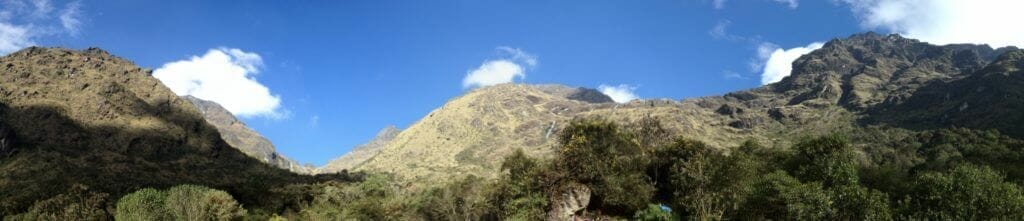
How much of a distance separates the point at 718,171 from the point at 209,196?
8477cm

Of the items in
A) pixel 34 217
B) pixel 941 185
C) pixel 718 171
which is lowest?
pixel 941 185

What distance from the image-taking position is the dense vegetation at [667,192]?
54.9 meters

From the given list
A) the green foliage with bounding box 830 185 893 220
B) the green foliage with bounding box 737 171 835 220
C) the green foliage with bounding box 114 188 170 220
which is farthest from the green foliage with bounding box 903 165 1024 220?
the green foliage with bounding box 114 188 170 220

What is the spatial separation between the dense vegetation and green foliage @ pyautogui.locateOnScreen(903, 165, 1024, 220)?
99mm

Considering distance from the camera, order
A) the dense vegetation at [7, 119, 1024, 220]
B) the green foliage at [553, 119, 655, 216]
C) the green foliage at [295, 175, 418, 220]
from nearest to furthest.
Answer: the dense vegetation at [7, 119, 1024, 220] → the green foliage at [553, 119, 655, 216] → the green foliage at [295, 175, 418, 220]

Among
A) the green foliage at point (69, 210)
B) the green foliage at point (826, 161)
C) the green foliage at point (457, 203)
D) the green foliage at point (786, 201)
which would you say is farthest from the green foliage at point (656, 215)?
the green foliage at point (69, 210)

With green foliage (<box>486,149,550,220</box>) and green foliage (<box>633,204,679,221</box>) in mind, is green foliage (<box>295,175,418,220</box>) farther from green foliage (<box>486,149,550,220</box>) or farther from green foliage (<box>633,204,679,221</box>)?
green foliage (<box>633,204,679,221</box>)

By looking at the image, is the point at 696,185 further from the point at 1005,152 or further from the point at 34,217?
the point at 34,217

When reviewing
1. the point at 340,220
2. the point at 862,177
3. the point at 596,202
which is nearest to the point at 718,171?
the point at 596,202

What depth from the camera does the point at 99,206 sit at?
381ft

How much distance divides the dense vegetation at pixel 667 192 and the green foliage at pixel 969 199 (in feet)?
0.32

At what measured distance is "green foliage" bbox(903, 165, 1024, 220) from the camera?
174 ft

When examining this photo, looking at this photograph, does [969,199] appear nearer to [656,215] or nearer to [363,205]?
[656,215]

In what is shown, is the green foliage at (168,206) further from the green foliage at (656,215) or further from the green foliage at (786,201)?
the green foliage at (786,201)
